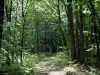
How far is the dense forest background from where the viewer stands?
880 cm

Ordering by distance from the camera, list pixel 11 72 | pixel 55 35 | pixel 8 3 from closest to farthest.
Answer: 1. pixel 11 72
2. pixel 8 3
3. pixel 55 35

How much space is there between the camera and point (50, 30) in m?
37.4

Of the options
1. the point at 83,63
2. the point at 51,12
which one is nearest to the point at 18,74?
the point at 83,63

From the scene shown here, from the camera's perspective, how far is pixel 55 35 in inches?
1604

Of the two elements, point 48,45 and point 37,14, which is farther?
point 48,45

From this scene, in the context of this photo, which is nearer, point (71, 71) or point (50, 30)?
point (71, 71)

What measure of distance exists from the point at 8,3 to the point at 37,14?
49.7 feet

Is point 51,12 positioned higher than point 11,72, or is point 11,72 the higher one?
point 51,12

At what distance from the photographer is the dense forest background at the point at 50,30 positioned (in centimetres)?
880

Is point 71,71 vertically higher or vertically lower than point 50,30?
lower

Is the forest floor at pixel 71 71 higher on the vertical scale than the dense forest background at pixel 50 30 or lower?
lower

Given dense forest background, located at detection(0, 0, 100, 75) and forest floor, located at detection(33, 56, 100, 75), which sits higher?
dense forest background, located at detection(0, 0, 100, 75)

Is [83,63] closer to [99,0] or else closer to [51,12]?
[99,0]

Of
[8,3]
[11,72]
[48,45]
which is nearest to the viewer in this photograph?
[11,72]
